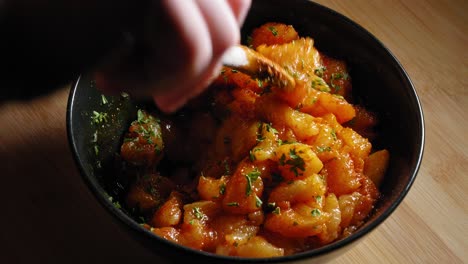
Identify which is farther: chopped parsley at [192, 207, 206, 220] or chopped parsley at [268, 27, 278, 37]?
chopped parsley at [268, 27, 278, 37]

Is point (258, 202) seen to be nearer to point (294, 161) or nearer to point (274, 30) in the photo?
point (294, 161)

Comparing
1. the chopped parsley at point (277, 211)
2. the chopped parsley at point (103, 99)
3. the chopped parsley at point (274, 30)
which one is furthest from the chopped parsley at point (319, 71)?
the chopped parsley at point (103, 99)

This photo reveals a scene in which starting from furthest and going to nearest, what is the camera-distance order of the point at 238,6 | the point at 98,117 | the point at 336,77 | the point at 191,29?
the point at 336,77 → the point at 98,117 → the point at 238,6 → the point at 191,29

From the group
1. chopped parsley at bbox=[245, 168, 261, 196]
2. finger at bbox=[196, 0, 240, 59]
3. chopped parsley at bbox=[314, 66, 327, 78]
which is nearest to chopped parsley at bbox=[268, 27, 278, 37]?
chopped parsley at bbox=[314, 66, 327, 78]

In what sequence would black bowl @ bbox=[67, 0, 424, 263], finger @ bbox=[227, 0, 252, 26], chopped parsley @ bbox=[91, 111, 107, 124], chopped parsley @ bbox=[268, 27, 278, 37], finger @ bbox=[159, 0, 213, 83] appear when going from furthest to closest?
chopped parsley @ bbox=[268, 27, 278, 37] → chopped parsley @ bbox=[91, 111, 107, 124] → black bowl @ bbox=[67, 0, 424, 263] → finger @ bbox=[227, 0, 252, 26] → finger @ bbox=[159, 0, 213, 83]

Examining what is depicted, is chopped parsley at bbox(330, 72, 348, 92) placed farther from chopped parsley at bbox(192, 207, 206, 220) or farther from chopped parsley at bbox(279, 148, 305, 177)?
chopped parsley at bbox(192, 207, 206, 220)

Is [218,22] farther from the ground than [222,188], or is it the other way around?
[218,22]

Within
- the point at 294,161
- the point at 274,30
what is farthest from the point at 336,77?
the point at 294,161
